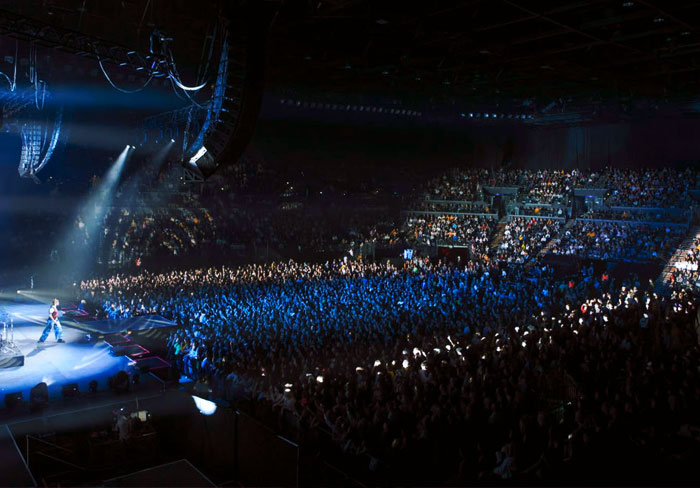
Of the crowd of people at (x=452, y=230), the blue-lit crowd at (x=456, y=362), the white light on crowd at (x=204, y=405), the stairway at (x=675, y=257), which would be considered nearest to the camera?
the blue-lit crowd at (x=456, y=362)

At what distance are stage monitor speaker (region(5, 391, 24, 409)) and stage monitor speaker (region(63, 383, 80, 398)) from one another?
67 centimetres

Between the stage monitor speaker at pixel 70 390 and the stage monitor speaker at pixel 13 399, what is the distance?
67cm

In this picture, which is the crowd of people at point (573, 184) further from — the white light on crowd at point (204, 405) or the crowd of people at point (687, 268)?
the white light on crowd at point (204, 405)

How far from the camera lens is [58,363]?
11.1 meters

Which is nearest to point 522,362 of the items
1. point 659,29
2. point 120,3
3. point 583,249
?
point 659,29

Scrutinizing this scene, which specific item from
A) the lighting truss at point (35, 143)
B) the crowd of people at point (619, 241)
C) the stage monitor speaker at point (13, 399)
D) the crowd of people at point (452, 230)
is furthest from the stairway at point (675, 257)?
the lighting truss at point (35, 143)

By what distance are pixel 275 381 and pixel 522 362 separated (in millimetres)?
4048

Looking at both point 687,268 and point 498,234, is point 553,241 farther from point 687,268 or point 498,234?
point 687,268

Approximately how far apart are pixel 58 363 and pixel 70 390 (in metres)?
2.08

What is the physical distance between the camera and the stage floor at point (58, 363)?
9.88m

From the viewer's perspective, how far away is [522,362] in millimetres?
8438

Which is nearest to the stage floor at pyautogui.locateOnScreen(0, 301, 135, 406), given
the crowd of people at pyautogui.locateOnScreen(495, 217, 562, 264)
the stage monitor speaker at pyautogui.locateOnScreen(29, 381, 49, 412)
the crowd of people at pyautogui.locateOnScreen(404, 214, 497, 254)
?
the stage monitor speaker at pyautogui.locateOnScreen(29, 381, 49, 412)

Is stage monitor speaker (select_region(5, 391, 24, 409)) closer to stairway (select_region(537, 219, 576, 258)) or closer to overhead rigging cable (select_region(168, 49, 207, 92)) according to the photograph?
overhead rigging cable (select_region(168, 49, 207, 92))

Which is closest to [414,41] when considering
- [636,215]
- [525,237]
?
[525,237]
